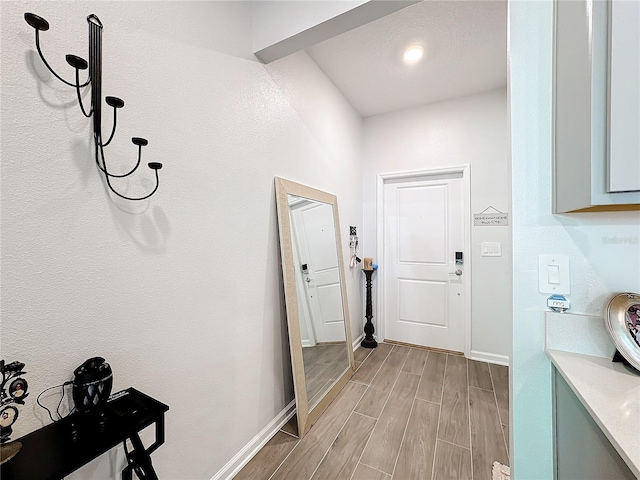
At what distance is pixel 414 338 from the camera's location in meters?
3.33

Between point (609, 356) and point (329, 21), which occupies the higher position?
point (329, 21)

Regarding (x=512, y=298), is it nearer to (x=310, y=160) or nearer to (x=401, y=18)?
(x=310, y=160)

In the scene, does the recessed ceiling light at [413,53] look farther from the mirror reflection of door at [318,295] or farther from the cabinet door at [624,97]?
the cabinet door at [624,97]

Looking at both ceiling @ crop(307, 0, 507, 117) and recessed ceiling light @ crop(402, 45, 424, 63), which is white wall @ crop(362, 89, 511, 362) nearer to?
ceiling @ crop(307, 0, 507, 117)

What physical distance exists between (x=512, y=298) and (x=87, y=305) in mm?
1654

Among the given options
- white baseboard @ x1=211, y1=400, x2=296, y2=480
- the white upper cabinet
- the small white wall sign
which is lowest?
white baseboard @ x1=211, y1=400, x2=296, y2=480

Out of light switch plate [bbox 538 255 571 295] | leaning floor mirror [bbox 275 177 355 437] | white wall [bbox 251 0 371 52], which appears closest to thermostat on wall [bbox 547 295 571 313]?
light switch plate [bbox 538 255 571 295]

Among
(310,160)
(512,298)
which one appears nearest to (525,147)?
(512,298)

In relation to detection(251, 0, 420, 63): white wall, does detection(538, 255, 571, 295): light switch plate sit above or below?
below

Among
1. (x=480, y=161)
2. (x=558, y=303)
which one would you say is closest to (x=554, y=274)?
(x=558, y=303)

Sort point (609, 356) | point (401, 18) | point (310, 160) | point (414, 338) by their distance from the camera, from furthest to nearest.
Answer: point (414, 338) → point (310, 160) → point (401, 18) → point (609, 356)

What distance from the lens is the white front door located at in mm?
3098

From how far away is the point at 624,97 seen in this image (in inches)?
29.5

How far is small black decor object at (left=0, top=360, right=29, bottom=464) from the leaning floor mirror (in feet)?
4.27
